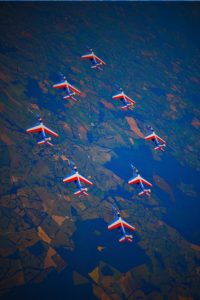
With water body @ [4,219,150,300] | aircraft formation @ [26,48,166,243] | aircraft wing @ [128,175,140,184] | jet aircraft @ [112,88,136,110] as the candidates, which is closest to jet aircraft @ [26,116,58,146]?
aircraft formation @ [26,48,166,243]

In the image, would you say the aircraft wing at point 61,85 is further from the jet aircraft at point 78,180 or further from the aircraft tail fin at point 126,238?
the aircraft tail fin at point 126,238

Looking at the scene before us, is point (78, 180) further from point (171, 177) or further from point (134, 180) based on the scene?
point (171, 177)

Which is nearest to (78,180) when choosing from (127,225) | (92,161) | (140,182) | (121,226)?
(92,161)

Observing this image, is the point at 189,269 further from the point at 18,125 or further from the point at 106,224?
the point at 18,125

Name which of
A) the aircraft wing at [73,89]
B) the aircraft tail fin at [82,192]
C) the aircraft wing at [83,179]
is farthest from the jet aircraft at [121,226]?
the aircraft wing at [73,89]

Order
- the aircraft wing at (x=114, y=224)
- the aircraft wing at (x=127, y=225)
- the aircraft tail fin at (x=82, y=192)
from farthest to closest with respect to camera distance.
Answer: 1. the aircraft tail fin at (x=82, y=192)
2. the aircraft wing at (x=127, y=225)
3. the aircraft wing at (x=114, y=224)

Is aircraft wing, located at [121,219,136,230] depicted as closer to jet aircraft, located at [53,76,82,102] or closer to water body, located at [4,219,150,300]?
water body, located at [4,219,150,300]
